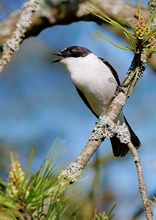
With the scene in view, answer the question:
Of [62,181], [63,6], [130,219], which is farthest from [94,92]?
[62,181]

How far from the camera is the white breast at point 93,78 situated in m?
3.70

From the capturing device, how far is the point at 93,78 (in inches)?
146

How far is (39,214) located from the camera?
1.38 meters

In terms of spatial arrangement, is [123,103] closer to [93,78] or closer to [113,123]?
[113,123]

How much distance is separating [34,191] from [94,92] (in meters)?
2.48

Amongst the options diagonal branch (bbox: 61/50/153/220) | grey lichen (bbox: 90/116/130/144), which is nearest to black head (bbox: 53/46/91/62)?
grey lichen (bbox: 90/116/130/144)

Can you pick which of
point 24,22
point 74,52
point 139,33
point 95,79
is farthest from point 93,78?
point 139,33

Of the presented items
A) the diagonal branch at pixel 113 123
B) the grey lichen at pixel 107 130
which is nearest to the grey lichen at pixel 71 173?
the diagonal branch at pixel 113 123

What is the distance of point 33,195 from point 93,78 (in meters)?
2.42

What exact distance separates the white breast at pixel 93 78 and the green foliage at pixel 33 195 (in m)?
2.28

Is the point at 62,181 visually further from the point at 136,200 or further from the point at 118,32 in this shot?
the point at 136,200

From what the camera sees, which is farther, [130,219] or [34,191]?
[130,219]

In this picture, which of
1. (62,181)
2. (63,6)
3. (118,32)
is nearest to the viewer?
(62,181)

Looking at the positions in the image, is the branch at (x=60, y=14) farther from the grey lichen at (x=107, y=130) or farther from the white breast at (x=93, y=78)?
the grey lichen at (x=107, y=130)
